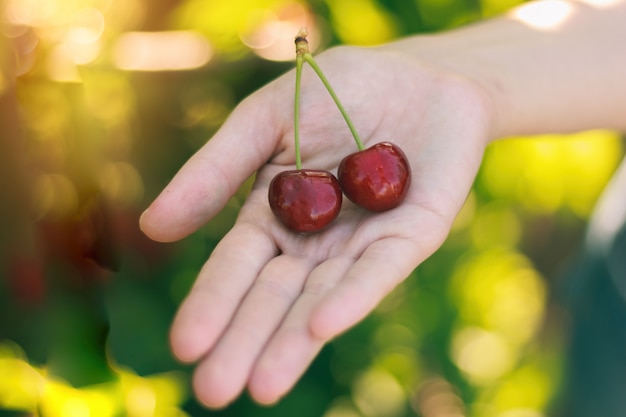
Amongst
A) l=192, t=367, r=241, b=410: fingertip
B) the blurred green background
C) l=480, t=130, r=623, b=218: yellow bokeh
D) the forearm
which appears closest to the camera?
l=192, t=367, r=241, b=410: fingertip

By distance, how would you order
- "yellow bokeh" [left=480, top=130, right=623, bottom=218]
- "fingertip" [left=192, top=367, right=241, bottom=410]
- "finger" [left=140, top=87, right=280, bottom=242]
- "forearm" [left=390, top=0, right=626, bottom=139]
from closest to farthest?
"fingertip" [left=192, top=367, right=241, bottom=410] → "finger" [left=140, top=87, right=280, bottom=242] → "forearm" [left=390, top=0, right=626, bottom=139] → "yellow bokeh" [left=480, top=130, right=623, bottom=218]

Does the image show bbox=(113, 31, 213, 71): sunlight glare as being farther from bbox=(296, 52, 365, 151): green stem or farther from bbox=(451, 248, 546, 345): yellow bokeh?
bbox=(451, 248, 546, 345): yellow bokeh

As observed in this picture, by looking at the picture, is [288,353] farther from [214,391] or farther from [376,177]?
[376,177]

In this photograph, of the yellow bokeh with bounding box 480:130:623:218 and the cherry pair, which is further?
the yellow bokeh with bounding box 480:130:623:218

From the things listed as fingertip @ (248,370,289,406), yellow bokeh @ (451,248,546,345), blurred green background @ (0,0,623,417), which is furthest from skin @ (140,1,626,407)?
yellow bokeh @ (451,248,546,345)

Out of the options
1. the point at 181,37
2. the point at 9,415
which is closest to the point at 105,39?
the point at 181,37

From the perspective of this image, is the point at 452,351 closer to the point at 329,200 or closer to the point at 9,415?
the point at 329,200

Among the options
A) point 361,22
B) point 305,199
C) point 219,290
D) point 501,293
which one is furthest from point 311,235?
point 501,293
